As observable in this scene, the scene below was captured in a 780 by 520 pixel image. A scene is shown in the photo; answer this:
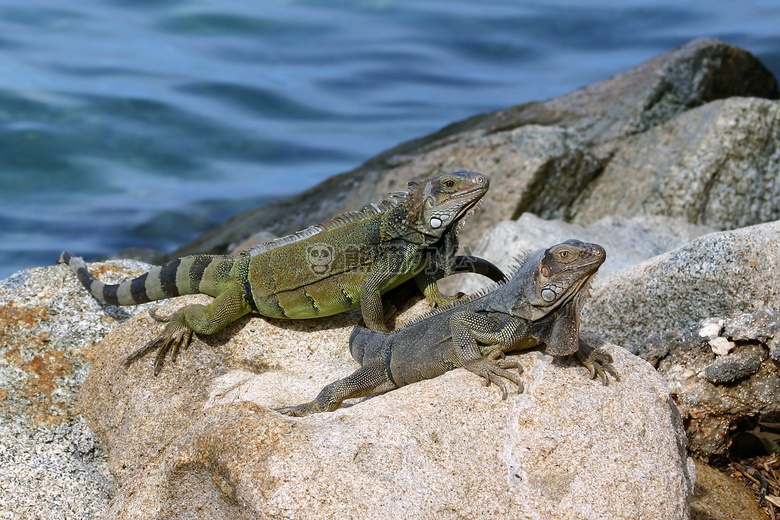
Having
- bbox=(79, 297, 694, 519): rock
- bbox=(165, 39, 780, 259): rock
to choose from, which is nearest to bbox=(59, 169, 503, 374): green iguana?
bbox=(79, 297, 694, 519): rock

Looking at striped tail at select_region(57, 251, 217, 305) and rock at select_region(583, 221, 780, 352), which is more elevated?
rock at select_region(583, 221, 780, 352)

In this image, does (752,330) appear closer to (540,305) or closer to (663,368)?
(663,368)

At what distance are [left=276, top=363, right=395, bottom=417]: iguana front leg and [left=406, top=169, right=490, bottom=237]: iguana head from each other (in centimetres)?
107

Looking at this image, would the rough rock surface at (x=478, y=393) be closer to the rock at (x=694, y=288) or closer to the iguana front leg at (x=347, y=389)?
the rock at (x=694, y=288)

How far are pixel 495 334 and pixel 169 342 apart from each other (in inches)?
79.5

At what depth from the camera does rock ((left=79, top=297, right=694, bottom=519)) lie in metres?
3.74

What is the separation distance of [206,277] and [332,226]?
0.88 m

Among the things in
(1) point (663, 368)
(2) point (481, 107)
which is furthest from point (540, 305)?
(2) point (481, 107)

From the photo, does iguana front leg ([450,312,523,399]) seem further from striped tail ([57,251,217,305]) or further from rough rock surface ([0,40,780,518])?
striped tail ([57,251,217,305])

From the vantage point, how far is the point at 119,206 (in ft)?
49.4

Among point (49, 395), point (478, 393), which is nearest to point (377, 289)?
point (478, 393)

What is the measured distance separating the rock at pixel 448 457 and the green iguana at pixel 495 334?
113 mm

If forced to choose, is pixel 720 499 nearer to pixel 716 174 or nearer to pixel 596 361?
pixel 596 361

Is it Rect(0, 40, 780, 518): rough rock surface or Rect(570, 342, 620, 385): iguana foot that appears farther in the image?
Rect(570, 342, 620, 385): iguana foot
